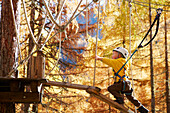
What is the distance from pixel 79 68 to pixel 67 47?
135 centimetres

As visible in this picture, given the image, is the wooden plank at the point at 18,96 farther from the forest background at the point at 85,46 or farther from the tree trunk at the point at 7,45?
the forest background at the point at 85,46

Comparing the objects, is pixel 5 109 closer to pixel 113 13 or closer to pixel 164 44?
pixel 113 13

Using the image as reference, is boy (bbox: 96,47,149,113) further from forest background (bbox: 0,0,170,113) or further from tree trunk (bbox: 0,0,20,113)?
forest background (bbox: 0,0,170,113)

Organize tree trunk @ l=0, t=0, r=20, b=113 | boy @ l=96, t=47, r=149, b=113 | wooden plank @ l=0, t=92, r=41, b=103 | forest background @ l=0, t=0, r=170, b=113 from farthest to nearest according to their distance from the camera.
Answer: forest background @ l=0, t=0, r=170, b=113 → tree trunk @ l=0, t=0, r=20, b=113 → boy @ l=96, t=47, r=149, b=113 → wooden plank @ l=0, t=92, r=41, b=103

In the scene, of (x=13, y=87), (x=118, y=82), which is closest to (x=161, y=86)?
(x=118, y=82)

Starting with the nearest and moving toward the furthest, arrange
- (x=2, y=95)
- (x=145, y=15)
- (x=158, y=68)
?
(x=2, y=95) → (x=145, y=15) → (x=158, y=68)

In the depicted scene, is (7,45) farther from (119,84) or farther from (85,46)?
(85,46)

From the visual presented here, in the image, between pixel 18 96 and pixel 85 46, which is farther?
pixel 85 46

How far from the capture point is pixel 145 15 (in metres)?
9.54

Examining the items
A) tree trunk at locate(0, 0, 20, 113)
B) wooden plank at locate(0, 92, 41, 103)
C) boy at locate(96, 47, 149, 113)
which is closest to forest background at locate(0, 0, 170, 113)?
tree trunk at locate(0, 0, 20, 113)

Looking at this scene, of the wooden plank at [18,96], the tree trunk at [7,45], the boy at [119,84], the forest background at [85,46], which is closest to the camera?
the wooden plank at [18,96]

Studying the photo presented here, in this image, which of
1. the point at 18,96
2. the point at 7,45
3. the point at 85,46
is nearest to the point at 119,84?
the point at 18,96

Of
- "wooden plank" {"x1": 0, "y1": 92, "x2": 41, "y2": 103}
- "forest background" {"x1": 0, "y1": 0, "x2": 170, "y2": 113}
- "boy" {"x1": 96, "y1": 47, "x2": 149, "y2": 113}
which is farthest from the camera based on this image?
"forest background" {"x1": 0, "y1": 0, "x2": 170, "y2": 113}

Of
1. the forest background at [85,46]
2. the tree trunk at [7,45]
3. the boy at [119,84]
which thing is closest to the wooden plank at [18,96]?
the tree trunk at [7,45]
